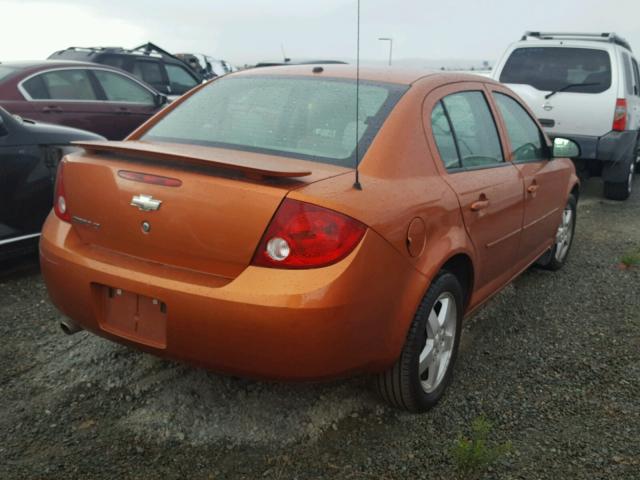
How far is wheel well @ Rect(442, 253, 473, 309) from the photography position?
2.90 metres

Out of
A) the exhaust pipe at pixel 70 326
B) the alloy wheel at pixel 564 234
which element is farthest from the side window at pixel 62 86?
the alloy wheel at pixel 564 234

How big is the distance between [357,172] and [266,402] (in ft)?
3.84

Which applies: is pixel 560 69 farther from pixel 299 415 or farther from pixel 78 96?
pixel 299 415

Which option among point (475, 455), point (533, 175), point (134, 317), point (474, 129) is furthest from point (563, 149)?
point (134, 317)

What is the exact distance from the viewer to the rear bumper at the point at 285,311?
7.16ft

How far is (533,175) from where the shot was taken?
3865 mm

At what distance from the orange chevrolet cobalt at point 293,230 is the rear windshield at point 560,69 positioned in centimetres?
511

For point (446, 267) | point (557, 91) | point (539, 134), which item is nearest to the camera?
point (446, 267)

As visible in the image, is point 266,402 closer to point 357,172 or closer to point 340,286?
point 340,286

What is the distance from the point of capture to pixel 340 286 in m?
2.20

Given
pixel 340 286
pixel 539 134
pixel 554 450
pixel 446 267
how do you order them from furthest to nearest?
pixel 539 134 < pixel 446 267 < pixel 554 450 < pixel 340 286

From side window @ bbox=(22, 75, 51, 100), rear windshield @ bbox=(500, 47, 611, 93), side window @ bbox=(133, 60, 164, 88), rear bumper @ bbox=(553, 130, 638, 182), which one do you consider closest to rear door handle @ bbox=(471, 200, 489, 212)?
rear bumper @ bbox=(553, 130, 638, 182)

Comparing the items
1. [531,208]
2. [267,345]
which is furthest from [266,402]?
[531,208]

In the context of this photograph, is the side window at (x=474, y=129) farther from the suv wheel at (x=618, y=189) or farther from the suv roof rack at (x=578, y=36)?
the suv roof rack at (x=578, y=36)
